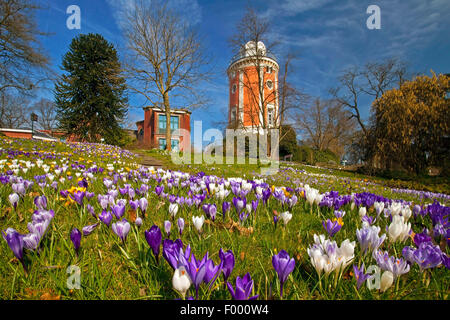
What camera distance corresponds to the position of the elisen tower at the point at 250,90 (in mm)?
17766

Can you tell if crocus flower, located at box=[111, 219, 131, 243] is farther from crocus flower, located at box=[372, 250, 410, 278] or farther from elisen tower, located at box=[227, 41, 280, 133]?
elisen tower, located at box=[227, 41, 280, 133]

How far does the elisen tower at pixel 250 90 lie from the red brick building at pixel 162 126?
9.14m

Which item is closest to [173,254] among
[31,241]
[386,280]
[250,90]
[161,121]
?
[31,241]

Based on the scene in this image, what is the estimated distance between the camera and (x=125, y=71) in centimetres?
1627

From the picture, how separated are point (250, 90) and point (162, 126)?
723 inches

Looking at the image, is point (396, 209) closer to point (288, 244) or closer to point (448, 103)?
point (288, 244)

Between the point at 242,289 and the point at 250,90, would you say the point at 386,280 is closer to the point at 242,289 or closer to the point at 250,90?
the point at 242,289

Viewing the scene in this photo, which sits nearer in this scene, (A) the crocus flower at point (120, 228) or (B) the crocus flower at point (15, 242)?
(B) the crocus flower at point (15, 242)

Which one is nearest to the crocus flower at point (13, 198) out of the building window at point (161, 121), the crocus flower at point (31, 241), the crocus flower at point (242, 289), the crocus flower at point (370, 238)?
the crocus flower at point (31, 241)

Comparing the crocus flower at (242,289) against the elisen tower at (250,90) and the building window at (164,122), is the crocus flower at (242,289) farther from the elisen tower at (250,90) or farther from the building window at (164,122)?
the building window at (164,122)

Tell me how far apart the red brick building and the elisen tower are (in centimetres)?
914

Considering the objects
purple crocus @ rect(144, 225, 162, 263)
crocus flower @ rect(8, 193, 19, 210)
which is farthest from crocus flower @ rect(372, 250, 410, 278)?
crocus flower @ rect(8, 193, 19, 210)

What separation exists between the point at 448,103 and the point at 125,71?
73.1 feet

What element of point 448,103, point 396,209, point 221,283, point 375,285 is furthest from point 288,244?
point 448,103
